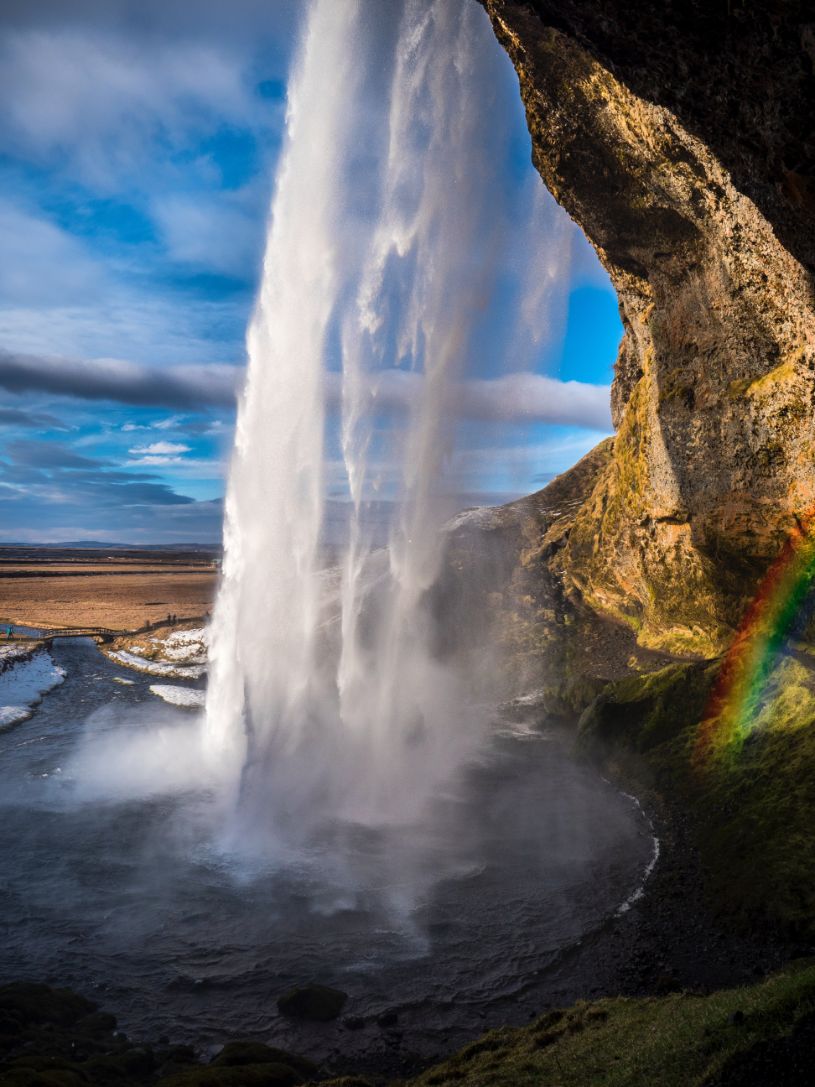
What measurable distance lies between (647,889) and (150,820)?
52.4ft

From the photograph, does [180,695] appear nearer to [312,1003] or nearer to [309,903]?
[309,903]

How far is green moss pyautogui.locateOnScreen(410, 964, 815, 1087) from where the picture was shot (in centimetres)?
803

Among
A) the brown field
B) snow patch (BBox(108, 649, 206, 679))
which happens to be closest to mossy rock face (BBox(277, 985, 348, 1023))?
snow patch (BBox(108, 649, 206, 679))

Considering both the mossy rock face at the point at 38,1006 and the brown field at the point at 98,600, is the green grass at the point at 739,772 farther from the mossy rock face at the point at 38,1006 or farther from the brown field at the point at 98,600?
the brown field at the point at 98,600

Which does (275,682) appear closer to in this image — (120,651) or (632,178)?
(632,178)

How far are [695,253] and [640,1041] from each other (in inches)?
1012

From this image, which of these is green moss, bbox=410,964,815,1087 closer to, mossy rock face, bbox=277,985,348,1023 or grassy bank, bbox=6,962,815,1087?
grassy bank, bbox=6,962,815,1087

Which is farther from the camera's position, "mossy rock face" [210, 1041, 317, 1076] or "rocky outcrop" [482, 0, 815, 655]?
"mossy rock face" [210, 1041, 317, 1076]

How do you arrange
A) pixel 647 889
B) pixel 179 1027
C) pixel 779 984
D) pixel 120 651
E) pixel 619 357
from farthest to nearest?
pixel 120 651
pixel 619 357
pixel 647 889
pixel 179 1027
pixel 779 984

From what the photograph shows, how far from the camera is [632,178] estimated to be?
25.7 m

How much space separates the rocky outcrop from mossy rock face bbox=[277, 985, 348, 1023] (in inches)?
709

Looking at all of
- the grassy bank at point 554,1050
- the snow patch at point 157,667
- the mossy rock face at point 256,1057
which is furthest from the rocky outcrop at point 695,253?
the snow patch at point 157,667

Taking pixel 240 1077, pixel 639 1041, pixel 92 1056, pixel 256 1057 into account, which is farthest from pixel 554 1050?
pixel 92 1056

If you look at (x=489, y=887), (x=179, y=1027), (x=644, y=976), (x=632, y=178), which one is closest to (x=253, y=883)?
(x=179, y=1027)
